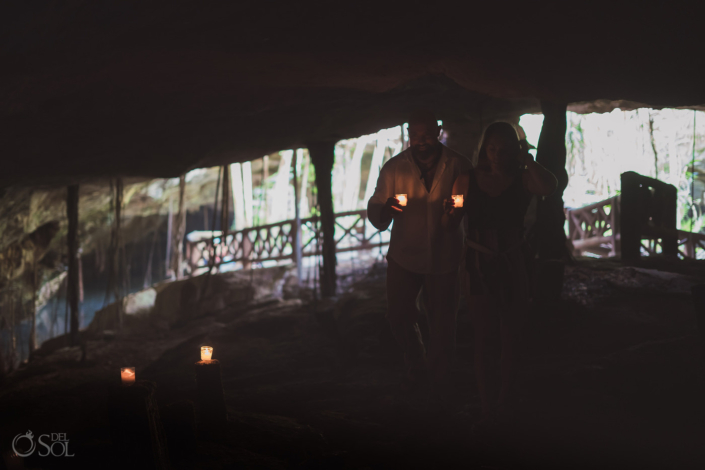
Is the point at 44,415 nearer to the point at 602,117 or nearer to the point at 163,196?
the point at 163,196

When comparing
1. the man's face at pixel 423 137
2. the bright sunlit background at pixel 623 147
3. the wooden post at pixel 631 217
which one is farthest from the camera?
the bright sunlit background at pixel 623 147

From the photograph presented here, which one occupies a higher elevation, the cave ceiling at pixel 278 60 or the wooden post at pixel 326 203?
the cave ceiling at pixel 278 60

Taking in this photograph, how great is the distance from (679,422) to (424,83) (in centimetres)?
354

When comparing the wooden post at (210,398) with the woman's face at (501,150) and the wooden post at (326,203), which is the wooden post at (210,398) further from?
the wooden post at (326,203)

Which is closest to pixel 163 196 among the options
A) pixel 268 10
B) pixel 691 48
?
pixel 268 10

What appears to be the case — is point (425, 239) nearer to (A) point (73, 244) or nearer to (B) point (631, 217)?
(B) point (631, 217)

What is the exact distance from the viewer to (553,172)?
199 inches

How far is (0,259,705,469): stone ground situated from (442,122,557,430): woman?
301mm

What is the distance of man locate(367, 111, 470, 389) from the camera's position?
3.03 meters

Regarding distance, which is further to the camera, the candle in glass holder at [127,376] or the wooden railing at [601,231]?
the wooden railing at [601,231]

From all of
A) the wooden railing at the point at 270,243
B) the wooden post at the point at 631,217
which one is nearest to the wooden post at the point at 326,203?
the wooden railing at the point at 270,243

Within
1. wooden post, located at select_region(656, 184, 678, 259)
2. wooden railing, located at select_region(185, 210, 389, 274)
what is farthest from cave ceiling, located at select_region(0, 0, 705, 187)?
wooden railing, located at select_region(185, 210, 389, 274)

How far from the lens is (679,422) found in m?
2.67

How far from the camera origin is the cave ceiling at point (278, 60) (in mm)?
2951
